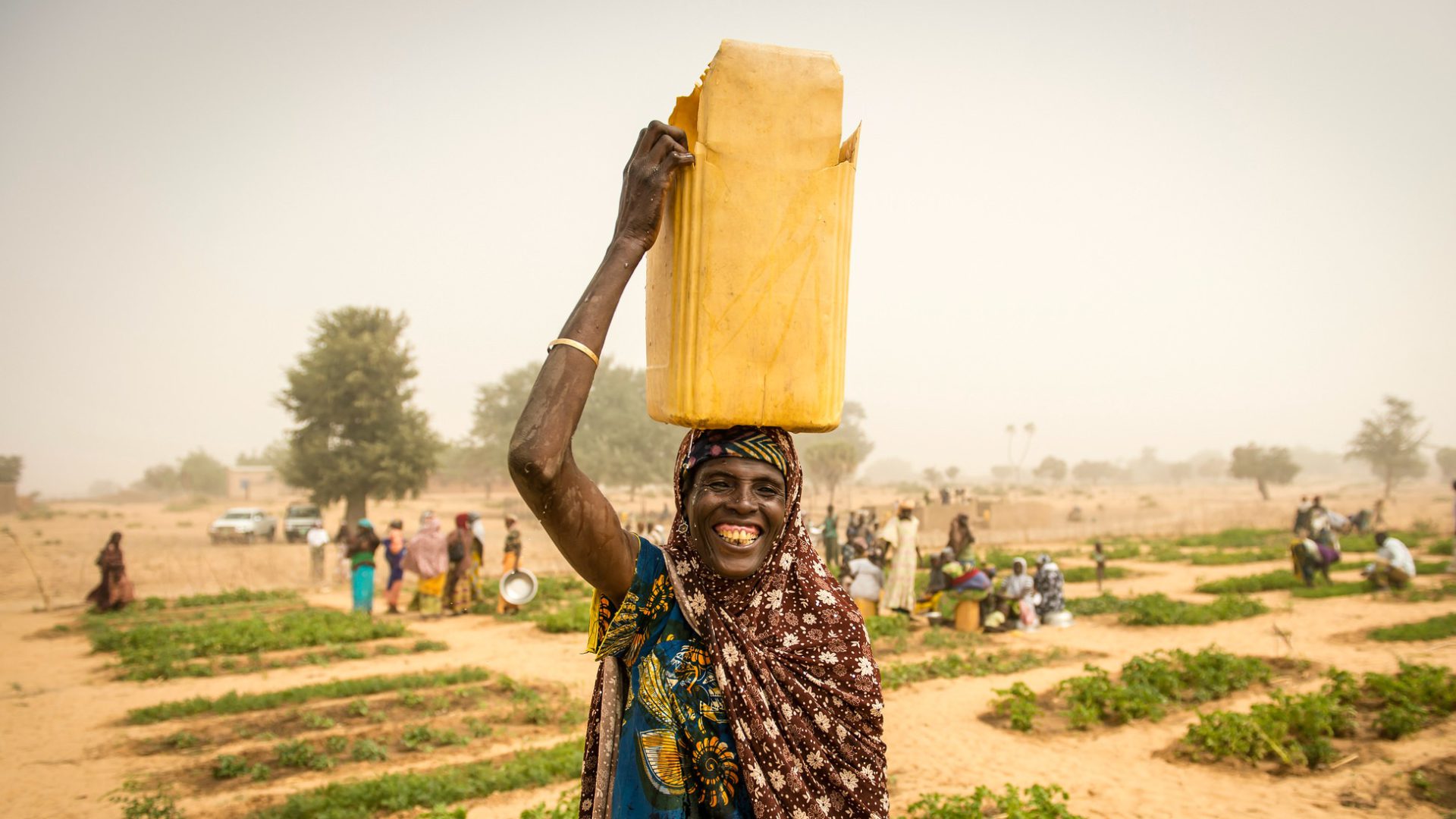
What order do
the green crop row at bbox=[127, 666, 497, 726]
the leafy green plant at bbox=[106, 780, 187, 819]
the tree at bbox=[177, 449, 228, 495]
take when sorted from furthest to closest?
1. the tree at bbox=[177, 449, 228, 495]
2. the green crop row at bbox=[127, 666, 497, 726]
3. the leafy green plant at bbox=[106, 780, 187, 819]

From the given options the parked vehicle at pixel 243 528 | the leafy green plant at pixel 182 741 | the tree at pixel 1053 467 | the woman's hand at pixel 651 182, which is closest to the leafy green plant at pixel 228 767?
the leafy green plant at pixel 182 741

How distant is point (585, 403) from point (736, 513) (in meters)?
0.51

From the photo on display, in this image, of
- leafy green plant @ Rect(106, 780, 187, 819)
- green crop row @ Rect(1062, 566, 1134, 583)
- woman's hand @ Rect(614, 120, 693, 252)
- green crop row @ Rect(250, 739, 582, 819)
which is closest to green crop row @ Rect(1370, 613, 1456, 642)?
green crop row @ Rect(1062, 566, 1134, 583)

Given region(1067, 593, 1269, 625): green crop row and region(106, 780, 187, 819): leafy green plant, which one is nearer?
region(106, 780, 187, 819): leafy green plant

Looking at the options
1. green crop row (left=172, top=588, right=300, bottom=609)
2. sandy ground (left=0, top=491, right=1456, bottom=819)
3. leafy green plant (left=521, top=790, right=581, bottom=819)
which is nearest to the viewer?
leafy green plant (left=521, top=790, right=581, bottom=819)

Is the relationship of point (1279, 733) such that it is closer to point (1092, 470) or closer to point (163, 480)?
point (163, 480)

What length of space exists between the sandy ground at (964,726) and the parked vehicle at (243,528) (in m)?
11.7

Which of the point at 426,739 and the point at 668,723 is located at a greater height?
the point at 668,723

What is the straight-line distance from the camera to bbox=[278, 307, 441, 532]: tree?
91.9 ft

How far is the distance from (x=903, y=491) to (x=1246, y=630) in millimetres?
49612

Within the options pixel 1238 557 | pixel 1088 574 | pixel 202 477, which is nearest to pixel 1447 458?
pixel 1238 557

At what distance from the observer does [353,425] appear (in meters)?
28.9

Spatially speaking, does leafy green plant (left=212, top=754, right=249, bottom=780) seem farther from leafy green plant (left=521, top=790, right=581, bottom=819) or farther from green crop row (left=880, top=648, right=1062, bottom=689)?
green crop row (left=880, top=648, right=1062, bottom=689)

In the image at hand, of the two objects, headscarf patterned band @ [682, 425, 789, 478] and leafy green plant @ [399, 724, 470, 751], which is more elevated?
headscarf patterned band @ [682, 425, 789, 478]
